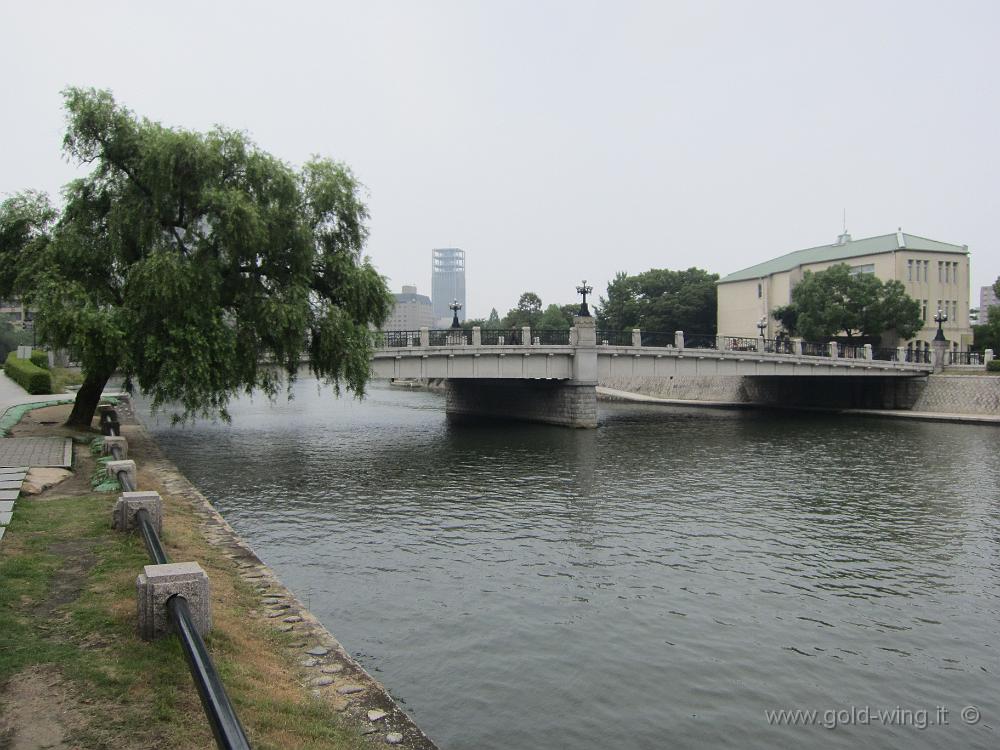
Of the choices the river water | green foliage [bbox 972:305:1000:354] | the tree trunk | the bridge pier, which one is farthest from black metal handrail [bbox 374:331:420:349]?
green foliage [bbox 972:305:1000:354]

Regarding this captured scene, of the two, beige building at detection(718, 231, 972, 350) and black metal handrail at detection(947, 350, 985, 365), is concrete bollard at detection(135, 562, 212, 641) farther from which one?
beige building at detection(718, 231, 972, 350)

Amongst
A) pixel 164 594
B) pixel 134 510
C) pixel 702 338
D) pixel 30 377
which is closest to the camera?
pixel 164 594

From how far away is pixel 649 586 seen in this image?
13477mm

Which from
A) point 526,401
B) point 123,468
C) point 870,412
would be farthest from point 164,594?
point 870,412

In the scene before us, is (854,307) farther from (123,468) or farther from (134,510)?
(134,510)

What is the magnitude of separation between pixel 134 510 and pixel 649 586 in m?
8.81

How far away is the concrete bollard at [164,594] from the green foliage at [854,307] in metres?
63.7

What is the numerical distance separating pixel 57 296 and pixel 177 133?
5.76 m

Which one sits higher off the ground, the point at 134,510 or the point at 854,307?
the point at 854,307

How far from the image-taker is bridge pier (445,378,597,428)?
133 ft

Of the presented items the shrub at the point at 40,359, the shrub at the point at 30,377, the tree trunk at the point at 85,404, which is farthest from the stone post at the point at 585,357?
the shrub at the point at 40,359

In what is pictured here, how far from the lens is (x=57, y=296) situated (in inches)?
791

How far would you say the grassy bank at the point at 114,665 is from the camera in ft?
19.3

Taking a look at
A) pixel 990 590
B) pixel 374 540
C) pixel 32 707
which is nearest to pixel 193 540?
pixel 374 540
